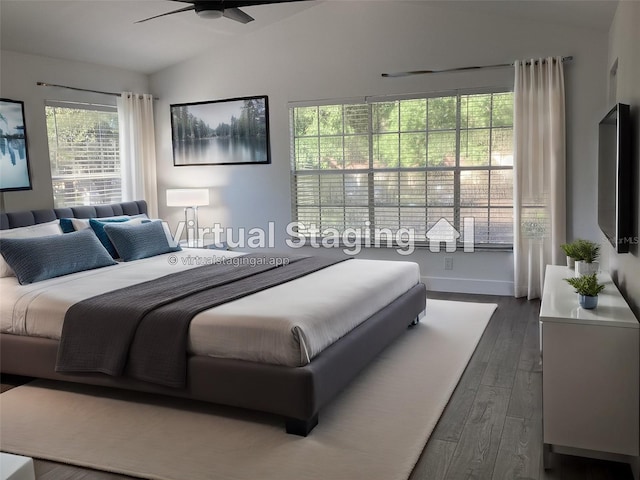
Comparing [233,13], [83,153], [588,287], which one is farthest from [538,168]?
[83,153]

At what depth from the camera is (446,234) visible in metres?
6.07

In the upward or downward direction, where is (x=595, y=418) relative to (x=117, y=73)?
downward

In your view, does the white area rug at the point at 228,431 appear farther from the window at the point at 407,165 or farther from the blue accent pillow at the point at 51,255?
the window at the point at 407,165

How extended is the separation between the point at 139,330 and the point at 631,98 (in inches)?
117

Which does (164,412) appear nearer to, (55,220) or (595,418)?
(595,418)

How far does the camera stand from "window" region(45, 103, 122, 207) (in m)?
5.84

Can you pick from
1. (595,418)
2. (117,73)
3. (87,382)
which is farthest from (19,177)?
(595,418)

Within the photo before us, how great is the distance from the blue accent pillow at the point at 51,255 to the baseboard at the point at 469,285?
3272 millimetres

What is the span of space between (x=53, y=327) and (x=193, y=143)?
151 inches

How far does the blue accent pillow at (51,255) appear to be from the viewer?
4.15 m

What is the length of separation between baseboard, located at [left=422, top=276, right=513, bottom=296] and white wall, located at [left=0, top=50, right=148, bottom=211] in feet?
13.0

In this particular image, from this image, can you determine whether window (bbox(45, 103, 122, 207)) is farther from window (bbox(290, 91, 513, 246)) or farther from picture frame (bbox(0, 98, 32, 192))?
window (bbox(290, 91, 513, 246))

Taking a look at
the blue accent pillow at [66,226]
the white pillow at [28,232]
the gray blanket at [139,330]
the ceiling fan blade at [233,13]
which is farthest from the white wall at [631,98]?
the blue accent pillow at [66,226]

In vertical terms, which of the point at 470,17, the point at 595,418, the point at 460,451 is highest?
the point at 470,17
